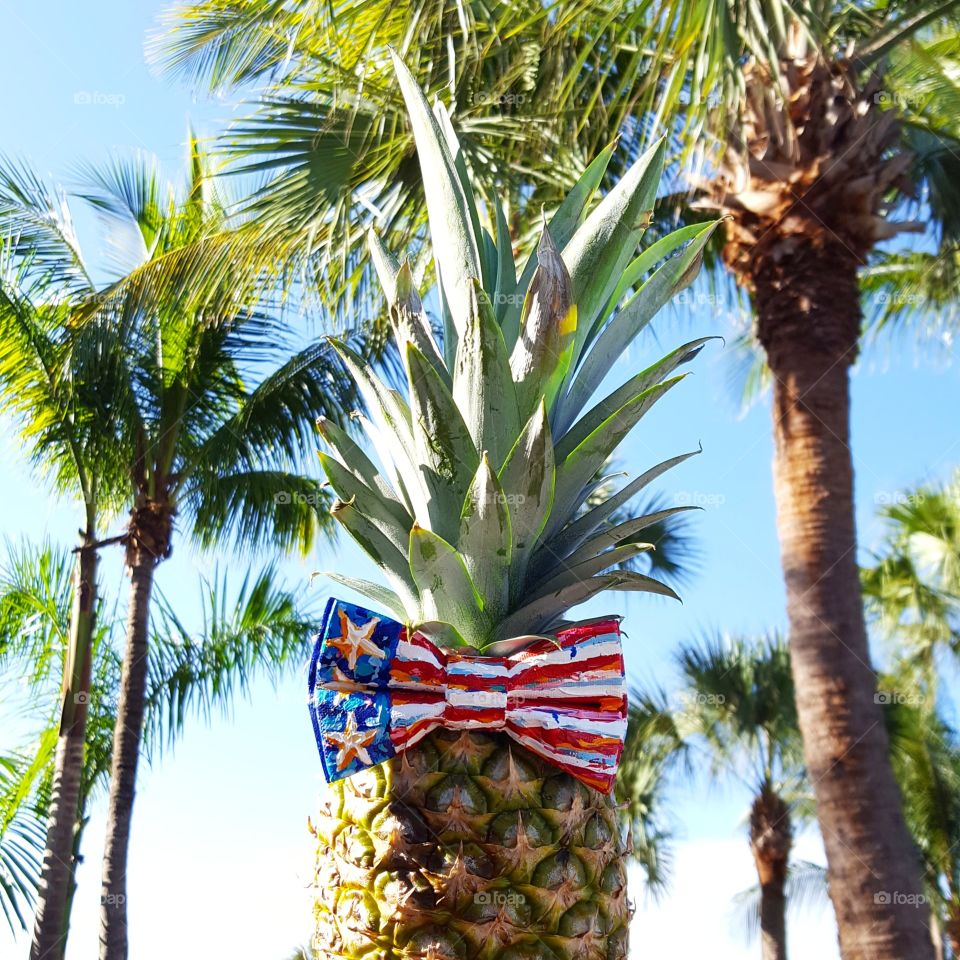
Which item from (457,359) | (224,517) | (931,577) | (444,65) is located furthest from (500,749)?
(931,577)

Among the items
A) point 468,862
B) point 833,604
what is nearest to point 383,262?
point 468,862

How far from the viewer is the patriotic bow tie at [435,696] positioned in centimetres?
227

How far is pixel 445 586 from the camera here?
240cm

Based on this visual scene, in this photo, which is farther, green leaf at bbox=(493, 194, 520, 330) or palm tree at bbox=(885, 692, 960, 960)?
palm tree at bbox=(885, 692, 960, 960)

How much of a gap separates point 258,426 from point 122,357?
1.43 meters

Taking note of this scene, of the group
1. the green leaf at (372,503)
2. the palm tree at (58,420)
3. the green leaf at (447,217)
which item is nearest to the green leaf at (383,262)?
the green leaf at (447,217)

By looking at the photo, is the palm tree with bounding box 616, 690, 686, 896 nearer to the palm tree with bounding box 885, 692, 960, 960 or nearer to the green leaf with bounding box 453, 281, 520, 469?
the palm tree with bounding box 885, 692, 960, 960

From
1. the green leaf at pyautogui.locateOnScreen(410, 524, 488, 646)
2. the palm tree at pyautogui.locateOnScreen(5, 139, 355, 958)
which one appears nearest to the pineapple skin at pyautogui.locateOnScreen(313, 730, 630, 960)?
the green leaf at pyautogui.locateOnScreen(410, 524, 488, 646)

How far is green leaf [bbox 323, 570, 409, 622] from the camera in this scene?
2.66m

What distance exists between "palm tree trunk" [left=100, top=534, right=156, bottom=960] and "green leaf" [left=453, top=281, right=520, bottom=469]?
7.31 m

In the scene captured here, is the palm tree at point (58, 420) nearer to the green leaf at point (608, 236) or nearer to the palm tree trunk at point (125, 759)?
the palm tree trunk at point (125, 759)

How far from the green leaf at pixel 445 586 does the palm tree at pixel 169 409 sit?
6485mm

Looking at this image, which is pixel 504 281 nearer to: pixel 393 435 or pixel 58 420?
pixel 393 435

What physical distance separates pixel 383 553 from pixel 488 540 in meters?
0.35
